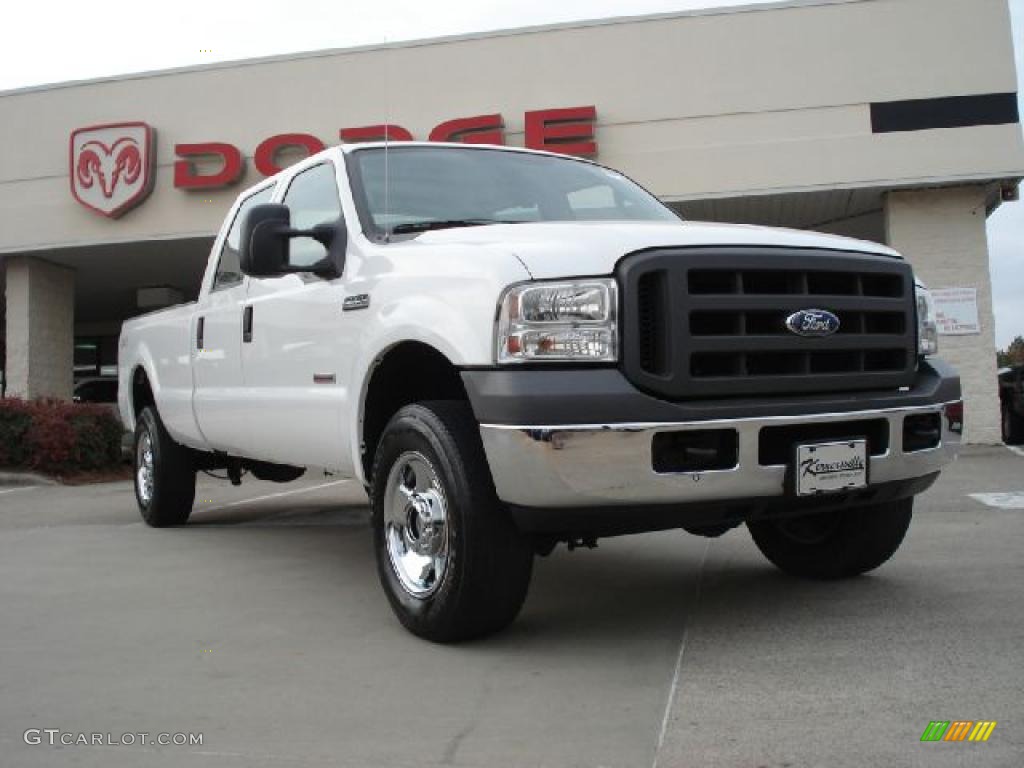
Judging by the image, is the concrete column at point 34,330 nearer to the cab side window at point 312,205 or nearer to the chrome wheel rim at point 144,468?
the chrome wheel rim at point 144,468

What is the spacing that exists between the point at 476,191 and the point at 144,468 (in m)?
4.13

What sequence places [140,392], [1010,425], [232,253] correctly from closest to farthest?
1. [232,253]
2. [140,392]
3. [1010,425]

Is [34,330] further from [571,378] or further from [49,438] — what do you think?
[571,378]

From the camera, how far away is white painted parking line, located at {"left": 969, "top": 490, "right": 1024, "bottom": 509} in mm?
6899

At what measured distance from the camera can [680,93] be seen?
13.8 m

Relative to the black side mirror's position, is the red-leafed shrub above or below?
below

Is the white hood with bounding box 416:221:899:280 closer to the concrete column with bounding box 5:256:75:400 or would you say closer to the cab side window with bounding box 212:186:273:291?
the cab side window with bounding box 212:186:273:291

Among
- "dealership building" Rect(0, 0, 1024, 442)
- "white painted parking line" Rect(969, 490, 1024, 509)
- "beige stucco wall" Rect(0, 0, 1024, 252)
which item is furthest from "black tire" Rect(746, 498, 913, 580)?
"dealership building" Rect(0, 0, 1024, 442)

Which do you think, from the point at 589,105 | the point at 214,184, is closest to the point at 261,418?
the point at 589,105

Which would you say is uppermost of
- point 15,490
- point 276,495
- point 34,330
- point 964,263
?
point 34,330

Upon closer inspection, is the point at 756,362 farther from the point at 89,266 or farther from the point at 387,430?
the point at 89,266

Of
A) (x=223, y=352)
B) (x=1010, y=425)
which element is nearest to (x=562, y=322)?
(x=223, y=352)

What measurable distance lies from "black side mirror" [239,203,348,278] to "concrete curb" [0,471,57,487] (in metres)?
9.54

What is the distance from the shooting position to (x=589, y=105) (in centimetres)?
1412
